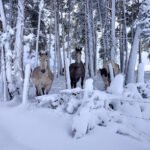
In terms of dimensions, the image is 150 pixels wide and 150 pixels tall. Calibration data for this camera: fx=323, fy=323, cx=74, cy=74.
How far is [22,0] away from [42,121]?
693 cm

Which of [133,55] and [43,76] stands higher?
[133,55]

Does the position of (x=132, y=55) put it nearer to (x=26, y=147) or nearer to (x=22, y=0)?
(x=22, y=0)

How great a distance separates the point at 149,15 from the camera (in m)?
15.3

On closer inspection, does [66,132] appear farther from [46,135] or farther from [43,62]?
[43,62]

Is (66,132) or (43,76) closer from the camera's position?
(66,132)

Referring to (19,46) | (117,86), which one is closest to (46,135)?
(117,86)

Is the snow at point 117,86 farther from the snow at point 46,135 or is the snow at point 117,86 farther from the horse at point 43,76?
the horse at point 43,76

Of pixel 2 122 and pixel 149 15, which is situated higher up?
pixel 149 15

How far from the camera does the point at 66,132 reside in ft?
23.5

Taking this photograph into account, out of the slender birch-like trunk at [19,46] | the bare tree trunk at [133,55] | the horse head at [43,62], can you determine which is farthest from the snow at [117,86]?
the bare tree trunk at [133,55]

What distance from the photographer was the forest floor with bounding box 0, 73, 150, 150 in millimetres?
6398


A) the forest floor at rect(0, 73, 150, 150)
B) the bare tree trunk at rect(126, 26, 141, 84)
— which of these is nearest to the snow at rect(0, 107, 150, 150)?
the forest floor at rect(0, 73, 150, 150)

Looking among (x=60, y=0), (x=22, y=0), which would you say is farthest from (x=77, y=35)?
(x=22, y=0)

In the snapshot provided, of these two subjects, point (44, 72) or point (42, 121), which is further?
point (44, 72)
